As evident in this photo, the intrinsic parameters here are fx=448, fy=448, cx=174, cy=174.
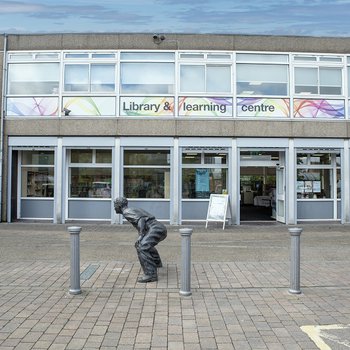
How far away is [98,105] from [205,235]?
6.40m

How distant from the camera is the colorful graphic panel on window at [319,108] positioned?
16250 millimetres

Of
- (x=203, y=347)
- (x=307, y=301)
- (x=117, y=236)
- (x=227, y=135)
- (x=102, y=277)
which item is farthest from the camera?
(x=227, y=135)

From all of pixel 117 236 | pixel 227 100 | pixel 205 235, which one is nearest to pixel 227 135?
pixel 227 100

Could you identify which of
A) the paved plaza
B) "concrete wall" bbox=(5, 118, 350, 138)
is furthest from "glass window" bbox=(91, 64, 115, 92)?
the paved plaza

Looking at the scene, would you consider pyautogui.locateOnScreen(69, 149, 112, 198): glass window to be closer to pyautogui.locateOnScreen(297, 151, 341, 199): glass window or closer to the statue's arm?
pyautogui.locateOnScreen(297, 151, 341, 199): glass window

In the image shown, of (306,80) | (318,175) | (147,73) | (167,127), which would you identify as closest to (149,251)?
(167,127)

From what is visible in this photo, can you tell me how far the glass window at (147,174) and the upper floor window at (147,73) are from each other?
227cm

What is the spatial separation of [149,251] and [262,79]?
1100 centimetres

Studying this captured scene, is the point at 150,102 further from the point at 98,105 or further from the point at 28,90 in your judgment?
the point at 28,90

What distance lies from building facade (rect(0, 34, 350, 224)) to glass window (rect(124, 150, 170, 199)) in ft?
0.13

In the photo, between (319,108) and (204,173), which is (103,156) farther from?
(319,108)

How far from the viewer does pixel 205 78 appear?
16.2 m

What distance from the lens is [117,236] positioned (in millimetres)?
12664

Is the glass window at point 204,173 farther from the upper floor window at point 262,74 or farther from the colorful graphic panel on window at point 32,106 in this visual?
the colorful graphic panel on window at point 32,106
